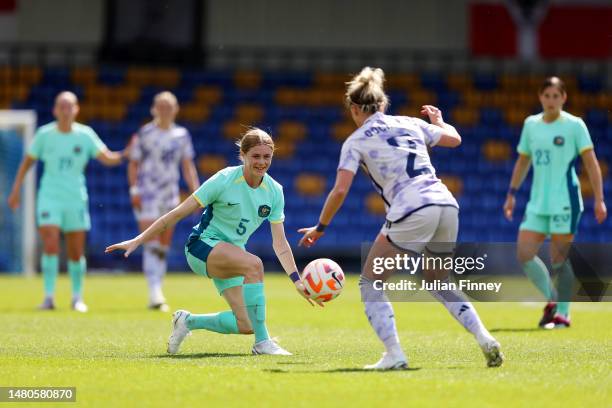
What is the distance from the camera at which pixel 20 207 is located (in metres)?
22.4

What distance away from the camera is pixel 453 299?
7.79 metres

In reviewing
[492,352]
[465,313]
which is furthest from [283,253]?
[492,352]

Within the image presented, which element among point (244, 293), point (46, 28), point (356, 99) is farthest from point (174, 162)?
point (46, 28)

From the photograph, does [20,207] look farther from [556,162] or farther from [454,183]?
[556,162]

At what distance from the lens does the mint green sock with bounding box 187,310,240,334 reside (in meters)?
8.91

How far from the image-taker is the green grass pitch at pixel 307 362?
6672 millimetres

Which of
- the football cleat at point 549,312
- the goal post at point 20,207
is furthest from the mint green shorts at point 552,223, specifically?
the goal post at point 20,207

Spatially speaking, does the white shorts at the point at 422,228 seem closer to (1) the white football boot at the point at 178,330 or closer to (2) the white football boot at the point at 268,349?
(2) the white football boot at the point at 268,349

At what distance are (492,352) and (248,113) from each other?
751 inches

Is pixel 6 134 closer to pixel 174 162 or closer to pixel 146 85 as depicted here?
pixel 146 85

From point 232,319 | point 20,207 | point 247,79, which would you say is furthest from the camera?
point 247,79

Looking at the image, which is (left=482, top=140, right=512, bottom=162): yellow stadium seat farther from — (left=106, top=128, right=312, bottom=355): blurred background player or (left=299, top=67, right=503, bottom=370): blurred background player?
(left=299, top=67, right=503, bottom=370): blurred background player

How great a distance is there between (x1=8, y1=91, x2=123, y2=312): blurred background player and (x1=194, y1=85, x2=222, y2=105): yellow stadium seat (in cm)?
1227

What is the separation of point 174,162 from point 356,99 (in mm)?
7269
